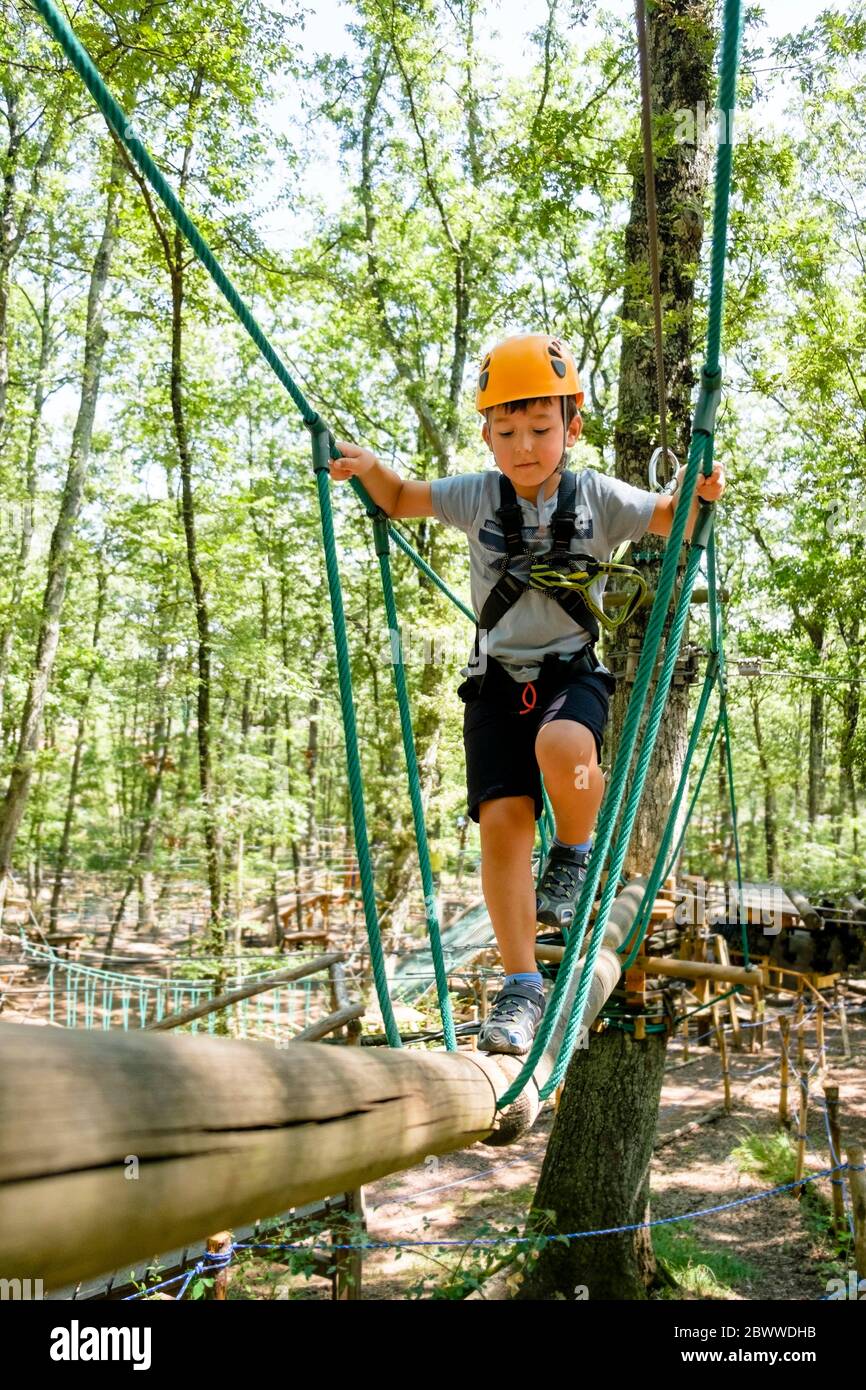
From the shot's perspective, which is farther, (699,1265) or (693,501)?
(699,1265)

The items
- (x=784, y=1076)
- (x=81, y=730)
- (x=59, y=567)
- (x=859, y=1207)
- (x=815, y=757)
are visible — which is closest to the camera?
(x=859, y=1207)

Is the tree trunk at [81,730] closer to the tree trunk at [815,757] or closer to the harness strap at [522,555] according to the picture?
the tree trunk at [815,757]

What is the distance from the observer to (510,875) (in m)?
1.67

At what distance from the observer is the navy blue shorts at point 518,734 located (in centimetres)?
172

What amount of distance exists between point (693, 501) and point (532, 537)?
1.05 ft

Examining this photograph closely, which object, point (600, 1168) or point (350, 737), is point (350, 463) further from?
point (600, 1168)

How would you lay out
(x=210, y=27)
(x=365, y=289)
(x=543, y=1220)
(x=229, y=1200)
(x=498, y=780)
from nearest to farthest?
1. (x=229, y=1200)
2. (x=498, y=780)
3. (x=543, y=1220)
4. (x=210, y=27)
5. (x=365, y=289)

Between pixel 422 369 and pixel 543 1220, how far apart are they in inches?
348

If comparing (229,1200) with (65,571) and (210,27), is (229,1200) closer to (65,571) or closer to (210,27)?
(210,27)

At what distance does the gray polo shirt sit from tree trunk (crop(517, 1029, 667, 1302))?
9.21ft

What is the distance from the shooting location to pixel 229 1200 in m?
0.58

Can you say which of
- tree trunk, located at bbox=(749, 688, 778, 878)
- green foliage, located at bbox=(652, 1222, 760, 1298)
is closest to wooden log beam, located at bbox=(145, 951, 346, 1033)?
green foliage, located at bbox=(652, 1222, 760, 1298)

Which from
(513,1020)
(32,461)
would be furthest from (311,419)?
(32,461)
